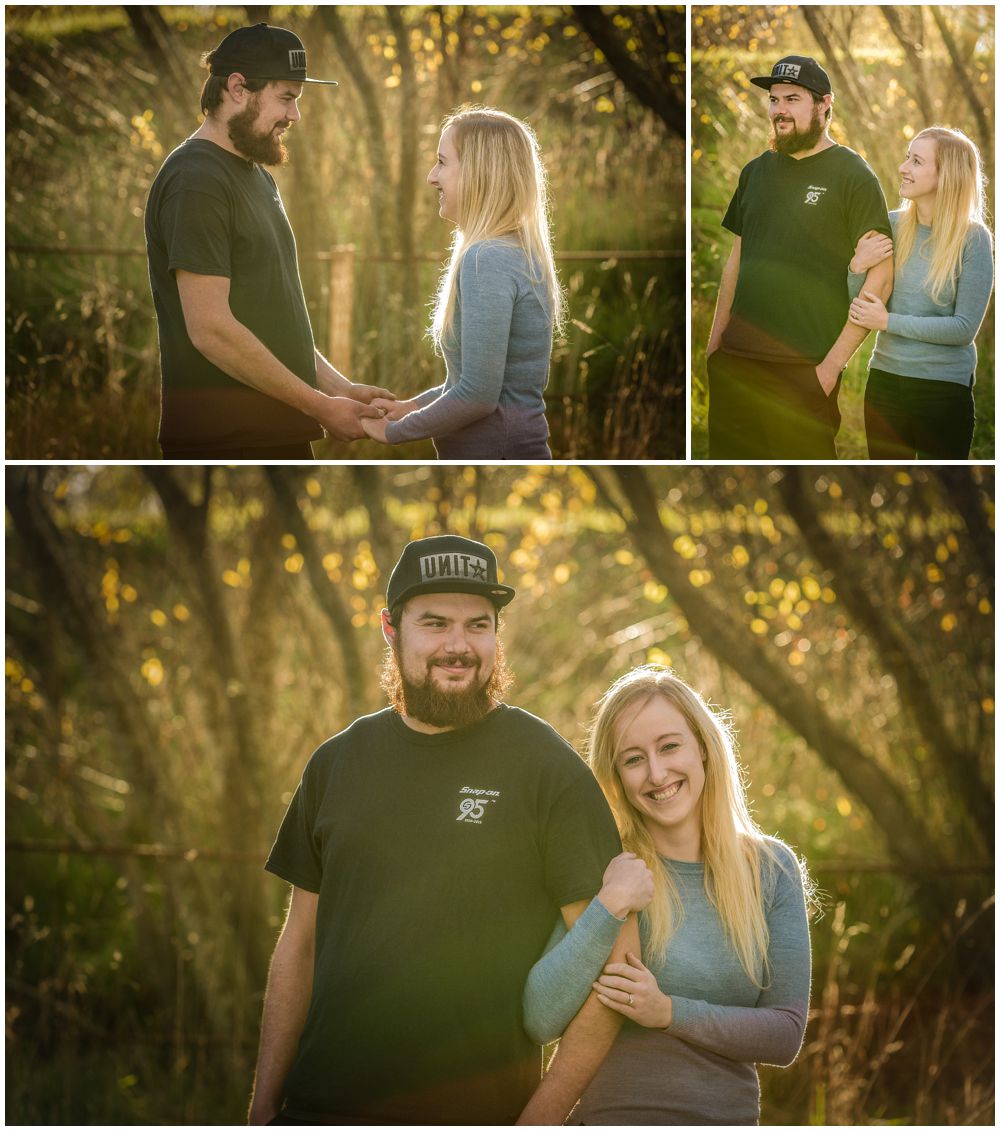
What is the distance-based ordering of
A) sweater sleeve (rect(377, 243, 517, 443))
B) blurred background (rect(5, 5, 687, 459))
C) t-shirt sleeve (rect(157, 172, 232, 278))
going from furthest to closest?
blurred background (rect(5, 5, 687, 459)) < t-shirt sleeve (rect(157, 172, 232, 278)) < sweater sleeve (rect(377, 243, 517, 443))

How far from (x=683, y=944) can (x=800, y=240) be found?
2.44 metres

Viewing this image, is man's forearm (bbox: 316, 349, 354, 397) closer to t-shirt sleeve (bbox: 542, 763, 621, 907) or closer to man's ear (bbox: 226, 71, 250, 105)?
man's ear (bbox: 226, 71, 250, 105)

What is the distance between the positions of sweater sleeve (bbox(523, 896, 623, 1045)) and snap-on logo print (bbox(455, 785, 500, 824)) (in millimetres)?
351

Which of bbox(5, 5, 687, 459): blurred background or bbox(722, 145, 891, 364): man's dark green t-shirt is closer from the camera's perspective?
bbox(722, 145, 891, 364): man's dark green t-shirt

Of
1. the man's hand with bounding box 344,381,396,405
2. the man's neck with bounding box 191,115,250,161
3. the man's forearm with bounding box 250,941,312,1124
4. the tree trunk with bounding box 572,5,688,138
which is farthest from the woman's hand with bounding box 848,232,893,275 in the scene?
the man's forearm with bounding box 250,941,312,1124

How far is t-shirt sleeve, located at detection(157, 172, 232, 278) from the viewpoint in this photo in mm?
3766

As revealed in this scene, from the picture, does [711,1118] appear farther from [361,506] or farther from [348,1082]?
[361,506]

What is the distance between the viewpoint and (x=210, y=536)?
5824 mm

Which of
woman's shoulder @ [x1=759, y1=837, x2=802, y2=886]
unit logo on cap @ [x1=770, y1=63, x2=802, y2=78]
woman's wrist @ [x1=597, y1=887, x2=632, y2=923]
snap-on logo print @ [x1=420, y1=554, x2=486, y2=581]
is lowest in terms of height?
woman's wrist @ [x1=597, y1=887, x2=632, y2=923]

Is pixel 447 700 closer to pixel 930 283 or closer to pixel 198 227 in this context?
pixel 198 227

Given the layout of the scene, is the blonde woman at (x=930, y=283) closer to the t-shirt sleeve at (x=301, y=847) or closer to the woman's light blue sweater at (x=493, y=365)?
the woman's light blue sweater at (x=493, y=365)

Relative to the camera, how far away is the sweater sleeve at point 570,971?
2980mm

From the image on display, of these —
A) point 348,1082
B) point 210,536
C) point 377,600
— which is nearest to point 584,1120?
point 348,1082

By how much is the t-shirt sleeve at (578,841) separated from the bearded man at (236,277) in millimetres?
1636
